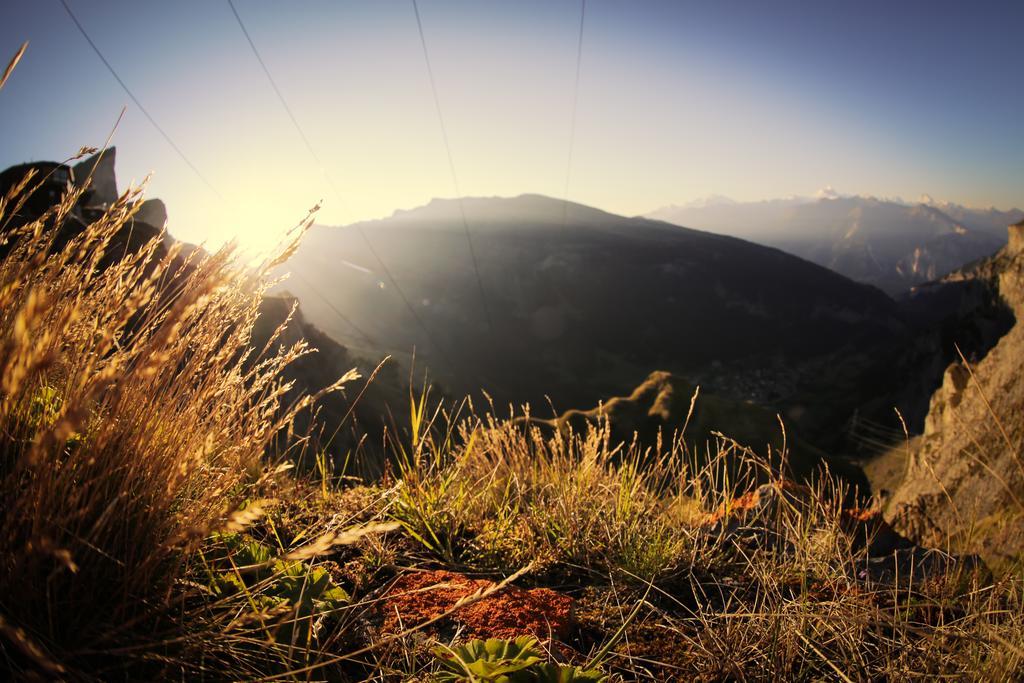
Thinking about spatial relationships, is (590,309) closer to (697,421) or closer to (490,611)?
(697,421)

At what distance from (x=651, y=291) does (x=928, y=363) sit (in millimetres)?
77153

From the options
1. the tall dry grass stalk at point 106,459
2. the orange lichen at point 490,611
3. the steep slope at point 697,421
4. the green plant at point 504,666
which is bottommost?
the steep slope at point 697,421

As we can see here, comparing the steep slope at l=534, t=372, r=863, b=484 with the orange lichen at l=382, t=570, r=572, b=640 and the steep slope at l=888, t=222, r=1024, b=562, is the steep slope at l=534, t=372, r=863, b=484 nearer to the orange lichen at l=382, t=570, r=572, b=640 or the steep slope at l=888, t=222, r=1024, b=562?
the steep slope at l=888, t=222, r=1024, b=562

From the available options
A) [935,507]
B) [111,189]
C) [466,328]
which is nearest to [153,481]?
[935,507]

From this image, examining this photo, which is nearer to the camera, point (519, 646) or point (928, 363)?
point (519, 646)

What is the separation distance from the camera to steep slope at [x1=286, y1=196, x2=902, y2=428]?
341 feet

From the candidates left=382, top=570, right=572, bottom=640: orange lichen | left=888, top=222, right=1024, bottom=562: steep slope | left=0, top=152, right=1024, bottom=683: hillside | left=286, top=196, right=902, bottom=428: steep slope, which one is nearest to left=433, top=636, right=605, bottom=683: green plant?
left=0, top=152, right=1024, bottom=683: hillside

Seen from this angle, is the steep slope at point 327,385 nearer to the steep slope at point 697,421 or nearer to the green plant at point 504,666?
the steep slope at point 697,421

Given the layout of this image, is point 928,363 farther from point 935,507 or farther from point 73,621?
point 73,621

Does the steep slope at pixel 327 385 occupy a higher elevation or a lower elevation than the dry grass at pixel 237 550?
lower

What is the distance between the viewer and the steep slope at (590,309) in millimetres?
103938

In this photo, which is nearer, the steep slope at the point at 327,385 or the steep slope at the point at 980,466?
the steep slope at the point at 980,466

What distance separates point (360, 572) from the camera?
6.87ft

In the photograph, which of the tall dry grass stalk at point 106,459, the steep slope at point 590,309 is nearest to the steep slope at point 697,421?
the tall dry grass stalk at point 106,459
